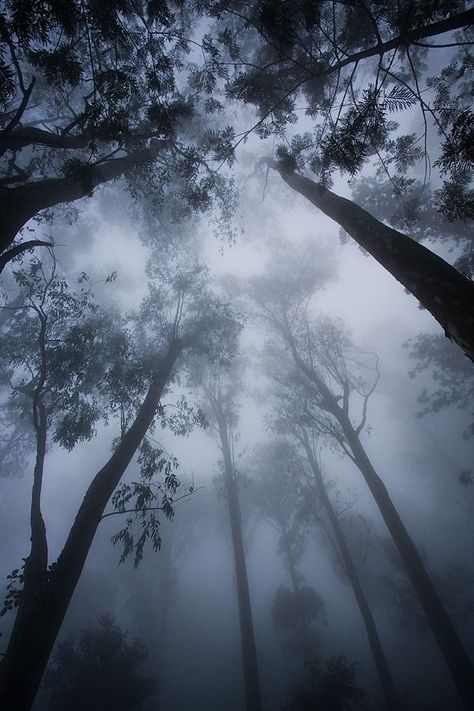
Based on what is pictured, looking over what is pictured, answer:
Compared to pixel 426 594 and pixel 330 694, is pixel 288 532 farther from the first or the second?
pixel 426 594

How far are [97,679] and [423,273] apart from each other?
2038cm

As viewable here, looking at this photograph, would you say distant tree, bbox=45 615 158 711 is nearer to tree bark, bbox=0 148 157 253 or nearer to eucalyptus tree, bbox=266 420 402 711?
eucalyptus tree, bbox=266 420 402 711

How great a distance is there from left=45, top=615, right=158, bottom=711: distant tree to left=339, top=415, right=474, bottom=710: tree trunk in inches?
532

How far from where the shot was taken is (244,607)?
1398 cm

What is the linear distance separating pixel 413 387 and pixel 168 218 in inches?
1688

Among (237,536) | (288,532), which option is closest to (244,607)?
(237,536)

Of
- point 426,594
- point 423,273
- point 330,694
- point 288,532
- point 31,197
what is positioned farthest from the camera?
point 288,532

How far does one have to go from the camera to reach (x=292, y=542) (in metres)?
28.1

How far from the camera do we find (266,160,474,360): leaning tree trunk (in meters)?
2.76

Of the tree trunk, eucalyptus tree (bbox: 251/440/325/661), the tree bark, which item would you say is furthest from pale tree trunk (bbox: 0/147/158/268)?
eucalyptus tree (bbox: 251/440/325/661)

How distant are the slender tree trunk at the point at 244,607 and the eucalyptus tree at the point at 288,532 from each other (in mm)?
9934

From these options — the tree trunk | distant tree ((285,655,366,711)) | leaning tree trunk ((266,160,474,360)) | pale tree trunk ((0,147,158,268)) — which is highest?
pale tree trunk ((0,147,158,268))

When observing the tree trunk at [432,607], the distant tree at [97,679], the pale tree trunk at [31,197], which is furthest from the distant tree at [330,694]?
the pale tree trunk at [31,197]

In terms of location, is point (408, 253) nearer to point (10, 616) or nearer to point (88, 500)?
point (88, 500)
